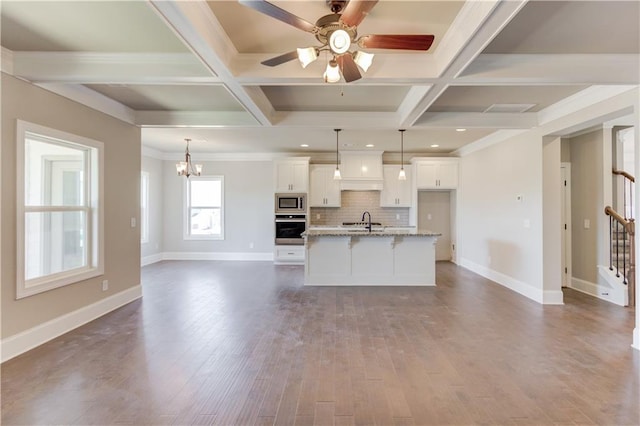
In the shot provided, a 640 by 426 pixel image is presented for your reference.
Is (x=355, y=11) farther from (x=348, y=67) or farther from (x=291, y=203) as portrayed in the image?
(x=291, y=203)

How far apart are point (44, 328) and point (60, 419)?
163 cm

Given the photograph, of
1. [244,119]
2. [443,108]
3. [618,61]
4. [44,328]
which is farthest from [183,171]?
[618,61]

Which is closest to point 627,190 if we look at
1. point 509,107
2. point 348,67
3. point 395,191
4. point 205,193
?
point 509,107

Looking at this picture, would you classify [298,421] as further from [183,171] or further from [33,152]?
[183,171]

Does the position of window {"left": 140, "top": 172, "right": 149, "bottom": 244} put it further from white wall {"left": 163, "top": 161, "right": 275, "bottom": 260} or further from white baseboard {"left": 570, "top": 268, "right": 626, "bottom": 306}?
white baseboard {"left": 570, "top": 268, "right": 626, "bottom": 306}

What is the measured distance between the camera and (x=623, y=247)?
481 centimetres

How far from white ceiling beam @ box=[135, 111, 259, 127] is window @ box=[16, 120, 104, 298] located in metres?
0.88

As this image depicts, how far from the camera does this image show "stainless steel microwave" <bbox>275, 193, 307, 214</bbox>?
293 inches

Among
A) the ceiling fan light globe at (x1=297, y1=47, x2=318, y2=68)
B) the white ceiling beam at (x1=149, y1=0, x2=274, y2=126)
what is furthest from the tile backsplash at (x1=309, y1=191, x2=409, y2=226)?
the ceiling fan light globe at (x1=297, y1=47, x2=318, y2=68)

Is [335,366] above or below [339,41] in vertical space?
below

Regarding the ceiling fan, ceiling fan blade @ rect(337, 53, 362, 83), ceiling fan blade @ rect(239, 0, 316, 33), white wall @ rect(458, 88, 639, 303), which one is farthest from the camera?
white wall @ rect(458, 88, 639, 303)

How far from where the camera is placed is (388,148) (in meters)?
7.24

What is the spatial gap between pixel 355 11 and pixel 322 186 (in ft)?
19.0

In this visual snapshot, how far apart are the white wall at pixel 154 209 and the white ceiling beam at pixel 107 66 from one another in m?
4.75
